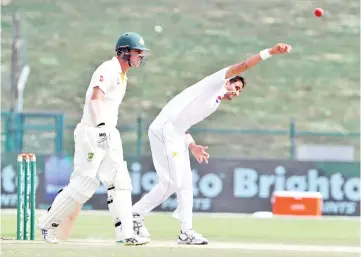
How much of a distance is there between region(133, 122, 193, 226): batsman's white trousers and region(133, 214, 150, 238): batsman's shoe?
5 centimetres

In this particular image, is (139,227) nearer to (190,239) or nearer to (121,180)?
(190,239)

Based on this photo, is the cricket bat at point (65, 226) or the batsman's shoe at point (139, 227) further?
the batsman's shoe at point (139, 227)

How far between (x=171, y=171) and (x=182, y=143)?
1.13 ft

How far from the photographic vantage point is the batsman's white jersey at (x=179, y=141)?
1059cm

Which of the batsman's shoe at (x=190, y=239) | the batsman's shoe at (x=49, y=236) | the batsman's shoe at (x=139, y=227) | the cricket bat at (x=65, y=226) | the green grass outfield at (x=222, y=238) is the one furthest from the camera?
the batsman's shoe at (x=139, y=227)

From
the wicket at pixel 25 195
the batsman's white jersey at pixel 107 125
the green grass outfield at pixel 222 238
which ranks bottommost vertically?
the green grass outfield at pixel 222 238

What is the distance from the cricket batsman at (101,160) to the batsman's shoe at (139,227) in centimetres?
91

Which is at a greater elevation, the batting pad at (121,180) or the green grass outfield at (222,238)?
the batting pad at (121,180)

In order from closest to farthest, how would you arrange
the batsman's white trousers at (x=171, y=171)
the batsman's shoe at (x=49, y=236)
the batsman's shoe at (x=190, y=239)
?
the batsman's shoe at (x=49, y=236)
the batsman's shoe at (x=190, y=239)
the batsman's white trousers at (x=171, y=171)

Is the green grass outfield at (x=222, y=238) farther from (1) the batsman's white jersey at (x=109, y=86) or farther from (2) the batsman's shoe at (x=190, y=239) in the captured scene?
(1) the batsman's white jersey at (x=109, y=86)

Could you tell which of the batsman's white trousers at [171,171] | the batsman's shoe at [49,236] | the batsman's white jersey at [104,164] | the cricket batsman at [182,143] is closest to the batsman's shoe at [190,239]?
the cricket batsman at [182,143]

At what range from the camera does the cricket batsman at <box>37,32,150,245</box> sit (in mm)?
9680

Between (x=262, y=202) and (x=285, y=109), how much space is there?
412 inches

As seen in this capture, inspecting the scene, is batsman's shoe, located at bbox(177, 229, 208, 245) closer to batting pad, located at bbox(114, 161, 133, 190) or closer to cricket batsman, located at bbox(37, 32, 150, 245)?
cricket batsman, located at bbox(37, 32, 150, 245)
